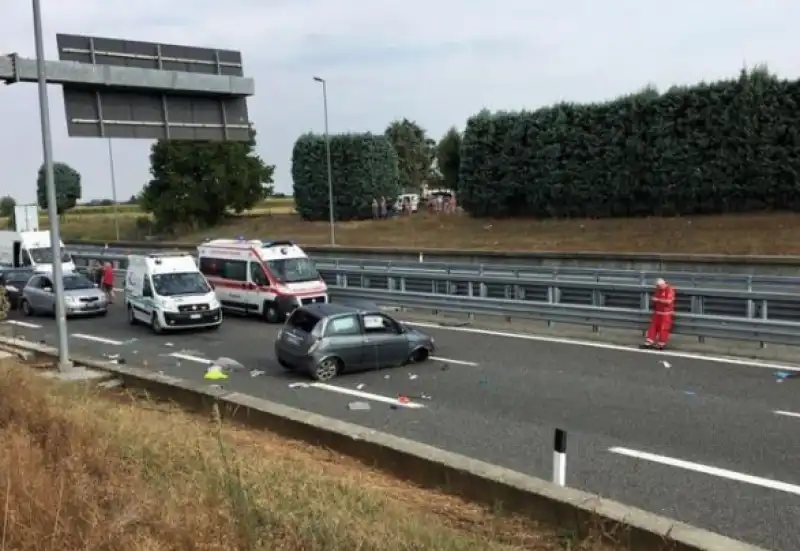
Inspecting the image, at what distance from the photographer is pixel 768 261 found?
89.2ft

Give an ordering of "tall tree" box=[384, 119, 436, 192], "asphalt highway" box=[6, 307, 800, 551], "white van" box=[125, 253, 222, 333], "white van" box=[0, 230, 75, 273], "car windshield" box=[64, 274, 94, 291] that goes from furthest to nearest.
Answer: "tall tree" box=[384, 119, 436, 192]
"white van" box=[0, 230, 75, 273]
"car windshield" box=[64, 274, 94, 291]
"white van" box=[125, 253, 222, 333]
"asphalt highway" box=[6, 307, 800, 551]

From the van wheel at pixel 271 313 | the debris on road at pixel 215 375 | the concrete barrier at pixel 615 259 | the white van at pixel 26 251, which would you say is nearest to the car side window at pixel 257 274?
the van wheel at pixel 271 313

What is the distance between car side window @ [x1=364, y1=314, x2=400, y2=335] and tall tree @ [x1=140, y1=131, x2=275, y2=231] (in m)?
57.3

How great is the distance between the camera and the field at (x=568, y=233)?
117 feet

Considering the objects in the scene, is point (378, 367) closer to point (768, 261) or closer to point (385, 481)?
point (385, 481)

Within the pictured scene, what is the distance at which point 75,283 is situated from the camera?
28.0 m

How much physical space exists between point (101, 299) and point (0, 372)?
61.0 feet

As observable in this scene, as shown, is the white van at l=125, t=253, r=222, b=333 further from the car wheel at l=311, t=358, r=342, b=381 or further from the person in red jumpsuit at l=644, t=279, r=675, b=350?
the person in red jumpsuit at l=644, t=279, r=675, b=350

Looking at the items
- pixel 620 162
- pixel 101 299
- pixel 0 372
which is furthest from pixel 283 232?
pixel 0 372

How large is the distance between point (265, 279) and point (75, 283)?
25.2 feet

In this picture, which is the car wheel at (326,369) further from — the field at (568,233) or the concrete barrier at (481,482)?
the field at (568,233)

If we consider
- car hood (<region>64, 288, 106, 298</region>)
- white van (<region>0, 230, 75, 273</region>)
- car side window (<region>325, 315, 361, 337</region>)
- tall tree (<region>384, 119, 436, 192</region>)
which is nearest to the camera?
car side window (<region>325, 315, 361, 337</region>)

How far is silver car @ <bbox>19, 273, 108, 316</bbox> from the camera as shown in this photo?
2665cm

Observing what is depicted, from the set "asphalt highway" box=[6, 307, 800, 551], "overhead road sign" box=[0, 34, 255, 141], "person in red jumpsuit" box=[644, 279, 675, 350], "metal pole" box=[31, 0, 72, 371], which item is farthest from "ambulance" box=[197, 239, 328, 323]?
"person in red jumpsuit" box=[644, 279, 675, 350]
